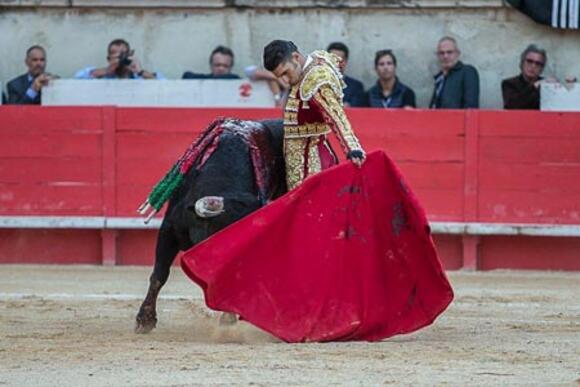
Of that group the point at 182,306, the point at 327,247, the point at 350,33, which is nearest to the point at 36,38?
the point at 350,33

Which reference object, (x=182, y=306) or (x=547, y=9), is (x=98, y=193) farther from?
(x=547, y=9)

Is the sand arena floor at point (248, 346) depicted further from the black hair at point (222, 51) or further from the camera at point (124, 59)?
the black hair at point (222, 51)

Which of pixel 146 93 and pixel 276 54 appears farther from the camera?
pixel 146 93

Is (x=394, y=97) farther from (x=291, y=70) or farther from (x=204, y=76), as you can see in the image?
(x=291, y=70)

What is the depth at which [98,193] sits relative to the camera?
10.9m

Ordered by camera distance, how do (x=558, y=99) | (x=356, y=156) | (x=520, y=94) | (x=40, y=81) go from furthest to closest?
(x=40, y=81) → (x=520, y=94) → (x=558, y=99) → (x=356, y=156)

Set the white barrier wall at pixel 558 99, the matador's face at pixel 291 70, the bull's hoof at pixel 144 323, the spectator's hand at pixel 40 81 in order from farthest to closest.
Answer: the spectator's hand at pixel 40 81
the white barrier wall at pixel 558 99
the bull's hoof at pixel 144 323
the matador's face at pixel 291 70

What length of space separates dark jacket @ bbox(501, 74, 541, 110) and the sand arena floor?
1.84 meters

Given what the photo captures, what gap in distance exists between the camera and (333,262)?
22.7 feet

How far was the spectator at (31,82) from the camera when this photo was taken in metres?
11.5

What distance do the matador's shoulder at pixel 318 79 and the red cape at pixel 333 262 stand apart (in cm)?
31

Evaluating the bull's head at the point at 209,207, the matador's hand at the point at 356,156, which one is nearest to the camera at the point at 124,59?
the bull's head at the point at 209,207

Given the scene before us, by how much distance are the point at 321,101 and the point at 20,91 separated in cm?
500

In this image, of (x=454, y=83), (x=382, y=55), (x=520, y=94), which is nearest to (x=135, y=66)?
(x=382, y=55)
